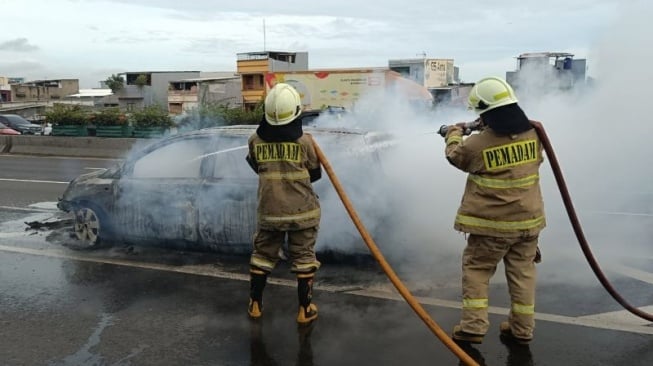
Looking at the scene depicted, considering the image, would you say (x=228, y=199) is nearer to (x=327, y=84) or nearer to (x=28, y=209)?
(x=28, y=209)

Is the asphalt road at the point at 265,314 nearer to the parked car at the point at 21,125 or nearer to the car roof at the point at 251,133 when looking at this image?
the car roof at the point at 251,133

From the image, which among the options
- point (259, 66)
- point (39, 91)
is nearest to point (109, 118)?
point (259, 66)

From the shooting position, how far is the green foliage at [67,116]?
20.0 metres

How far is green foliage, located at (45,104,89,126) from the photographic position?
1997 centimetres

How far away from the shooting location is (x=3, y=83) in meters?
89.7

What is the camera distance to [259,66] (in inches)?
2271

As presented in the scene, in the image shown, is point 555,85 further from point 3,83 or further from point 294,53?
point 3,83

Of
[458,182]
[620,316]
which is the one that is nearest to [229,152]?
[458,182]

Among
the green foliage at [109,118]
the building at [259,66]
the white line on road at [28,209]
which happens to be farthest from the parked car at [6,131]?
the building at [259,66]

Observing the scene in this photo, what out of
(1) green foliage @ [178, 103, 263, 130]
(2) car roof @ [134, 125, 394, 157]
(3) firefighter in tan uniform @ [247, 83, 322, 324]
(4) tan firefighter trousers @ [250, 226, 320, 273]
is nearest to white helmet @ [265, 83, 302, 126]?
(3) firefighter in tan uniform @ [247, 83, 322, 324]

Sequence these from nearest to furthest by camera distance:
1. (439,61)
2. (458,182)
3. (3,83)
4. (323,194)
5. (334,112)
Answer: (323,194) → (458,182) → (334,112) → (439,61) → (3,83)

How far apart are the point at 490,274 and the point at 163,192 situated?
363cm

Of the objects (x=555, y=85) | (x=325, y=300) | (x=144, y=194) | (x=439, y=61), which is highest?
(x=439, y=61)

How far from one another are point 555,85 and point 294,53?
5964 centimetres
